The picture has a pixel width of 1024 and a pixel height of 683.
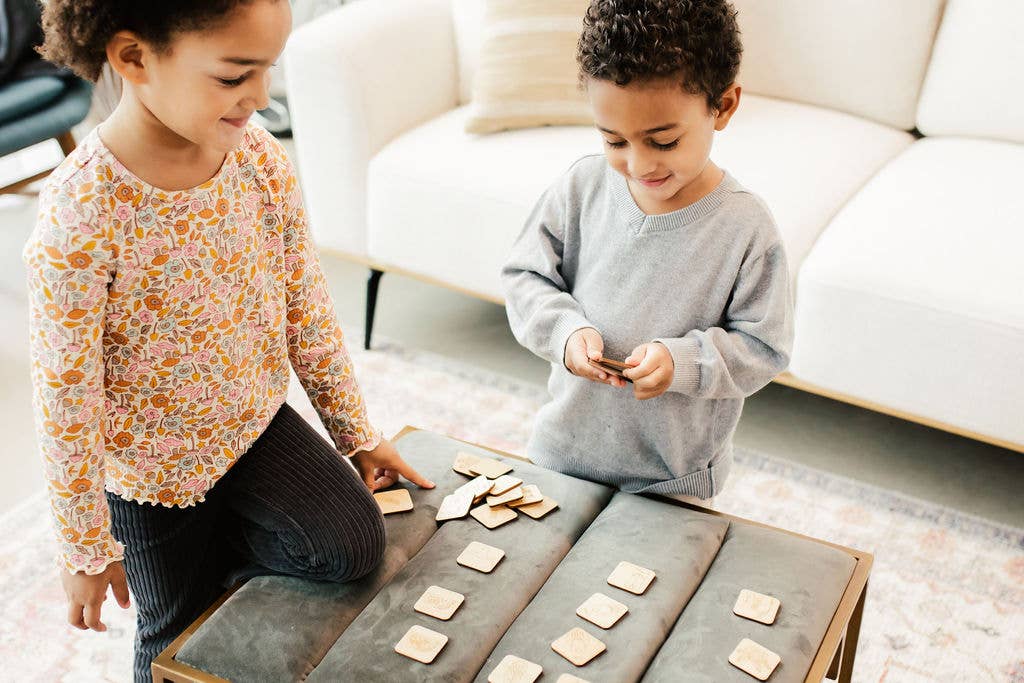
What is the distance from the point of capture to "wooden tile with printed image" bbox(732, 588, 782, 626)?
120 centimetres

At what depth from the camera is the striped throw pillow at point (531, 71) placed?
2184 mm

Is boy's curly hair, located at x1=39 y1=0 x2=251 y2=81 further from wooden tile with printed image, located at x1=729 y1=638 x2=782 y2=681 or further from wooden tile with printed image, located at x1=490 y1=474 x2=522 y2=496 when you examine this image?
wooden tile with printed image, located at x1=729 y1=638 x2=782 y2=681

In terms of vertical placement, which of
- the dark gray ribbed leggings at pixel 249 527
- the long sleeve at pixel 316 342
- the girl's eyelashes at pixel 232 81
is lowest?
the dark gray ribbed leggings at pixel 249 527

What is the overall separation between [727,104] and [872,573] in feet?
2.92

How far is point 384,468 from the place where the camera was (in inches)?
57.2

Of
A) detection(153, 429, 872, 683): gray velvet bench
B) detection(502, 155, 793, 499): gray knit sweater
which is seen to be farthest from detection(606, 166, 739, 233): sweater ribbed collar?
detection(153, 429, 872, 683): gray velvet bench

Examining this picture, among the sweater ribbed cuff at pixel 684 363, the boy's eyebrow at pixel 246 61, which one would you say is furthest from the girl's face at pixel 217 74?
the sweater ribbed cuff at pixel 684 363

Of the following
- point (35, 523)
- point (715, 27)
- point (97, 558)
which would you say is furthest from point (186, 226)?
point (35, 523)

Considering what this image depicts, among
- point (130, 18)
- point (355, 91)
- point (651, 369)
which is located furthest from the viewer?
point (355, 91)

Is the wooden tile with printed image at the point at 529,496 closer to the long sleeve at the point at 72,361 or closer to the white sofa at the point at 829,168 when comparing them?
the long sleeve at the point at 72,361

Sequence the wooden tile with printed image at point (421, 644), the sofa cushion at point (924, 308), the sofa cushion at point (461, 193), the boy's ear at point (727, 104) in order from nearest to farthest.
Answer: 1. the wooden tile with printed image at point (421, 644)
2. the boy's ear at point (727, 104)
3. the sofa cushion at point (924, 308)
4. the sofa cushion at point (461, 193)

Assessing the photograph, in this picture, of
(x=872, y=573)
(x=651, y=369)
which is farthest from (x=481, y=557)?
(x=872, y=573)

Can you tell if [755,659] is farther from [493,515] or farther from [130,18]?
[130,18]

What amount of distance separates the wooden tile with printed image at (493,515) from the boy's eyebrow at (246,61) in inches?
23.1
